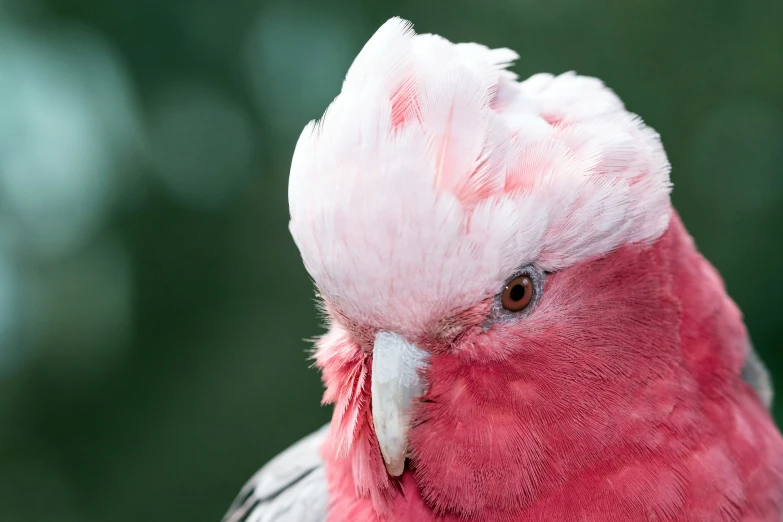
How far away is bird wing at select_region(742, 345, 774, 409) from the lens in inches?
52.7

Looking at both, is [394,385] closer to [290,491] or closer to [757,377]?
[290,491]

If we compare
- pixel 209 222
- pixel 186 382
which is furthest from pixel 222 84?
pixel 186 382

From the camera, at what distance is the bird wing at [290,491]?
4.71 feet

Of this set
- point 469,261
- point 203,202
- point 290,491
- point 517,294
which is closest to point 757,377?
point 517,294

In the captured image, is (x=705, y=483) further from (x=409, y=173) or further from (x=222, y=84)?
(x=222, y=84)

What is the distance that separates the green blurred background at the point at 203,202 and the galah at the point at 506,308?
2429 millimetres

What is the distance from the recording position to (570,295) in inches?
41.8

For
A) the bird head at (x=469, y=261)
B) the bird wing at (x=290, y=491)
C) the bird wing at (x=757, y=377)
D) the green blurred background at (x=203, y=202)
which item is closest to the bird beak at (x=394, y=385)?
the bird head at (x=469, y=261)

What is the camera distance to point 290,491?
1.59 meters

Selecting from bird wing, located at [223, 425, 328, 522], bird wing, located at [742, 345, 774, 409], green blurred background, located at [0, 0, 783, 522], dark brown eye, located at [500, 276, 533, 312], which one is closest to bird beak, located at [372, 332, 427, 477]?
dark brown eye, located at [500, 276, 533, 312]

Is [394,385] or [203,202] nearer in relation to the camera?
[394,385]

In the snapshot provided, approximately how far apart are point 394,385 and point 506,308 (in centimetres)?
21

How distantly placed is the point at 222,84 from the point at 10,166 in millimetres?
1107

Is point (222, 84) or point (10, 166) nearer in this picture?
point (10, 166)
